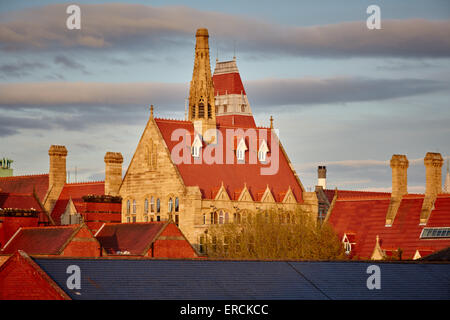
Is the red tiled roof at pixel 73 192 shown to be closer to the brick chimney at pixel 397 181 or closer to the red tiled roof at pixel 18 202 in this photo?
the red tiled roof at pixel 18 202

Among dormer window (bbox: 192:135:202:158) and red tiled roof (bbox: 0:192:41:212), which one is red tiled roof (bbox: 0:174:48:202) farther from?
red tiled roof (bbox: 0:192:41:212)

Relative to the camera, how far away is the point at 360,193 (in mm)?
154750

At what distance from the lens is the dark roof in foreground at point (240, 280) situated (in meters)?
61.8

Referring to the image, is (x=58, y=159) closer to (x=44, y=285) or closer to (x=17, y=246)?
(x=17, y=246)

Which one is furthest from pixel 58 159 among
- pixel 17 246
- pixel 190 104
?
pixel 17 246

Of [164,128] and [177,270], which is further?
[164,128]

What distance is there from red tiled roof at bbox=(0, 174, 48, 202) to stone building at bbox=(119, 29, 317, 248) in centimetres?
1837

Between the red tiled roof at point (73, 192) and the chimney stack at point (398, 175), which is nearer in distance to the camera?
the chimney stack at point (398, 175)

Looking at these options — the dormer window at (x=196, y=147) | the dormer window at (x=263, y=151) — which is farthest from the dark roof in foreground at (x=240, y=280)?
the dormer window at (x=263, y=151)

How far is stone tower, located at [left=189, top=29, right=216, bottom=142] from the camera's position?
5217 inches

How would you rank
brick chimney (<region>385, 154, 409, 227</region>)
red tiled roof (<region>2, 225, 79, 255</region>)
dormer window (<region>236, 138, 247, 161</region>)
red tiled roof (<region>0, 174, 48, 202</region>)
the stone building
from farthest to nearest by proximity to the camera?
red tiled roof (<region>0, 174, 48, 202</region>) → dormer window (<region>236, 138, 247, 161</region>) → the stone building → brick chimney (<region>385, 154, 409, 227</region>) → red tiled roof (<region>2, 225, 79, 255</region>)

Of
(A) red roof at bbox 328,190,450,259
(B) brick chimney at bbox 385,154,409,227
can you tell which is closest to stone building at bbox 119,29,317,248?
(A) red roof at bbox 328,190,450,259

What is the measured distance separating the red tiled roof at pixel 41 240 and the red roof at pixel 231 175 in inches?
1360
